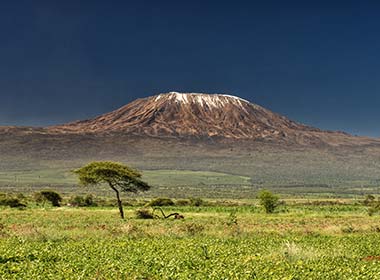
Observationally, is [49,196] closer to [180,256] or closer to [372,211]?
[372,211]

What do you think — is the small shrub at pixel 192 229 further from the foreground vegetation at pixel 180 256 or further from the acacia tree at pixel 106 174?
the acacia tree at pixel 106 174

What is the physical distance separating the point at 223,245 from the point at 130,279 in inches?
391

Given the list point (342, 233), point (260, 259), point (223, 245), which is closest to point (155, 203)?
point (342, 233)

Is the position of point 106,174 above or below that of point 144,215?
above

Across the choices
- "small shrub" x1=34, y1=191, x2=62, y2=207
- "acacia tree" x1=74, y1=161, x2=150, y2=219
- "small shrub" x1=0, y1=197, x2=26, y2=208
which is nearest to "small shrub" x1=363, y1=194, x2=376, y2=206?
"acacia tree" x1=74, y1=161, x2=150, y2=219

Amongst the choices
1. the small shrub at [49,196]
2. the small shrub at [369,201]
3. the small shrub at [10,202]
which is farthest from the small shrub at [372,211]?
the small shrub at [49,196]

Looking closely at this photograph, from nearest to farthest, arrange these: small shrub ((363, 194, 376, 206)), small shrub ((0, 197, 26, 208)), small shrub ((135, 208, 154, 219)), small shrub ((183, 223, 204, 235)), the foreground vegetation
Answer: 1. the foreground vegetation
2. small shrub ((183, 223, 204, 235))
3. small shrub ((135, 208, 154, 219))
4. small shrub ((0, 197, 26, 208))
5. small shrub ((363, 194, 376, 206))

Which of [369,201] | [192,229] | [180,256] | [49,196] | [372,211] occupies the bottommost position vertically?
[369,201]

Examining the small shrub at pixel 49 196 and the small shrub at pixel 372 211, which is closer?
the small shrub at pixel 372 211

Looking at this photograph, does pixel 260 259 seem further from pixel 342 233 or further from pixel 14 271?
pixel 342 233

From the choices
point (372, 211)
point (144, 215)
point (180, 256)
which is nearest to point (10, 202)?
point (144, 215)

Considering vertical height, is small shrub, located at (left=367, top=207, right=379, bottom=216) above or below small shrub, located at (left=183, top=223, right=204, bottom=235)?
below

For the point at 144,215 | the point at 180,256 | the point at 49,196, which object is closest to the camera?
the point at 180,256

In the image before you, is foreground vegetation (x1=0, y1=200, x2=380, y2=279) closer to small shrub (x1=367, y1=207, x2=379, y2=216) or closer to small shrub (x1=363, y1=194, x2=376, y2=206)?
small shrub (x1=367, y1=207, x2=379, y2=216)
